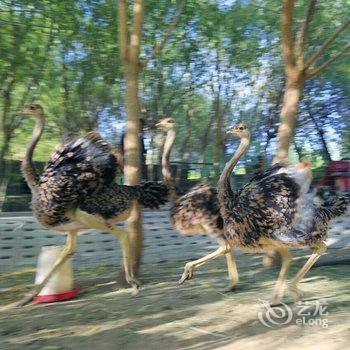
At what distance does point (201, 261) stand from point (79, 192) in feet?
5.73

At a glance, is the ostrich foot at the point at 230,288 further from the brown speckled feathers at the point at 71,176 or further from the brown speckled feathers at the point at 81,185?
A: the brown speckled feathers at the point at 71,176

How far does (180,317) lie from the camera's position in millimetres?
5793

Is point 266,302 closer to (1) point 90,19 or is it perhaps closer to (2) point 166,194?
(2) point 166,194

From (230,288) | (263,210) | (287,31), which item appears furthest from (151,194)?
(287,31)

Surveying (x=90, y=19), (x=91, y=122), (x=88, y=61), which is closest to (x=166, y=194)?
(x=90, y=19)

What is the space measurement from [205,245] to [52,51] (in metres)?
6.95

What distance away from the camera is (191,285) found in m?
7.40

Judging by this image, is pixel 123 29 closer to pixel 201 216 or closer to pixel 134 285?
pixel 201 216

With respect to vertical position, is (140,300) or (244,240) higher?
(244,240)

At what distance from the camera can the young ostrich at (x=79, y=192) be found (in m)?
6.79

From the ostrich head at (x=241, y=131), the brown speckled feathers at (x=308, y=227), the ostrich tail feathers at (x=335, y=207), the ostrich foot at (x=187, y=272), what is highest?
the ostrich head at (x=241, y=131)

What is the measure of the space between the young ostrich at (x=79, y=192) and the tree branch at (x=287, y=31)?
10.3 ft

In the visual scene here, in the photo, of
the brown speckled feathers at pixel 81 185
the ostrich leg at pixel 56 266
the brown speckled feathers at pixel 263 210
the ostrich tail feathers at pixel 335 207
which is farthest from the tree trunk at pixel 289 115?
the ostrich leg at pixel 56 266

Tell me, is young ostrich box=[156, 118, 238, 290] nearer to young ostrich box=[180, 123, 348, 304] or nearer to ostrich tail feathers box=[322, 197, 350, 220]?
young ostrich box=[180, 123, 348, 304]
